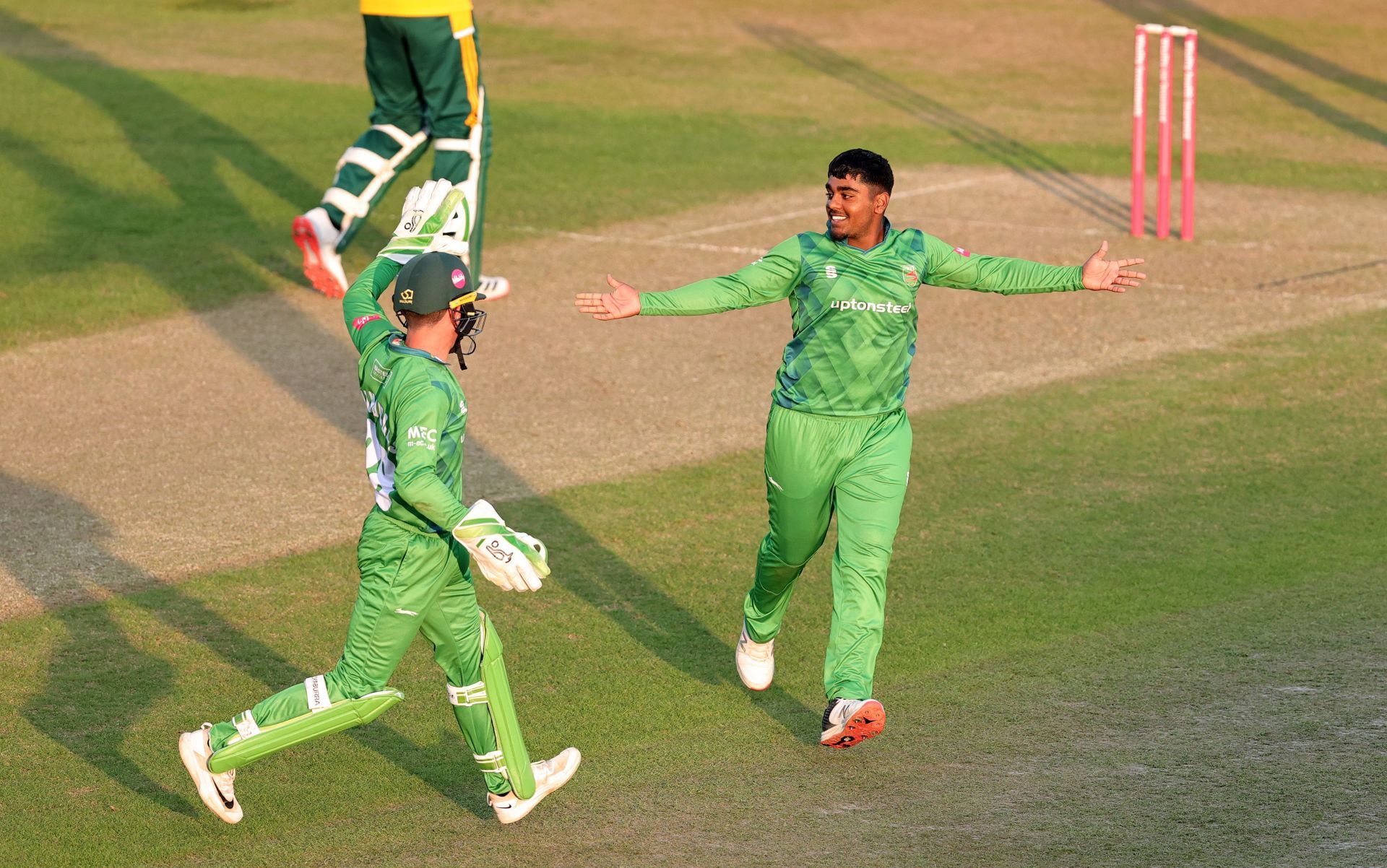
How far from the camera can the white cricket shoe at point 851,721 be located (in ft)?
20.6

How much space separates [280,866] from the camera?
5.85 metres

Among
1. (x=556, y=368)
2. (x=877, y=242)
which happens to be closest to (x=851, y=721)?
(x=877, y=242)

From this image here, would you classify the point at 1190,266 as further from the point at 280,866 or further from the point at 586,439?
the point at 280,866

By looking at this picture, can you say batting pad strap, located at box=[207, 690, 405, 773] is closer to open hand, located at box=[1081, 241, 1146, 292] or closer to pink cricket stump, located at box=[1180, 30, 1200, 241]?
open hand, located at box=[1081, 241, 1146, 292]

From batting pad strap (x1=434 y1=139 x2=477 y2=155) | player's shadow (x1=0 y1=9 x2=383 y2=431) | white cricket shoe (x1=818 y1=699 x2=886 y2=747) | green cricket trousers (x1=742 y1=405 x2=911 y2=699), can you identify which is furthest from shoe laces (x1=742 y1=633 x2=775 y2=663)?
batting pad strap (x1=434 y1=139 x2=477 y2=155)

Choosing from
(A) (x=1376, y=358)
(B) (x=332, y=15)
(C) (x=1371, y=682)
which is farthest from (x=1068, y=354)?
(B) (x=332, y=15)

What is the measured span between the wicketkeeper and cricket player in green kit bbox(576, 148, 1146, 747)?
5.75 metres

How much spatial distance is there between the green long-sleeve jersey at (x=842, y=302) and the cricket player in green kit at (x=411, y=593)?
112 cm

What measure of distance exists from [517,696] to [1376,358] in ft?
22.3

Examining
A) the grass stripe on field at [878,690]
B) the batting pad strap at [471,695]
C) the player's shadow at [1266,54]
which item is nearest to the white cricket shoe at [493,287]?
the grass stripe on field at [878,690]

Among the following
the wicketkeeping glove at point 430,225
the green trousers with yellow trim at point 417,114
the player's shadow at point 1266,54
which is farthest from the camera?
the player's shadow at point 1266,54

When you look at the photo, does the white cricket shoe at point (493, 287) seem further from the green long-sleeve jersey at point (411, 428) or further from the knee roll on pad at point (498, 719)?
the knee roll on pad at point (498, 719)

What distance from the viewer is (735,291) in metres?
6.75

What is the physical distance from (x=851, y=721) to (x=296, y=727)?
1.89 meters
